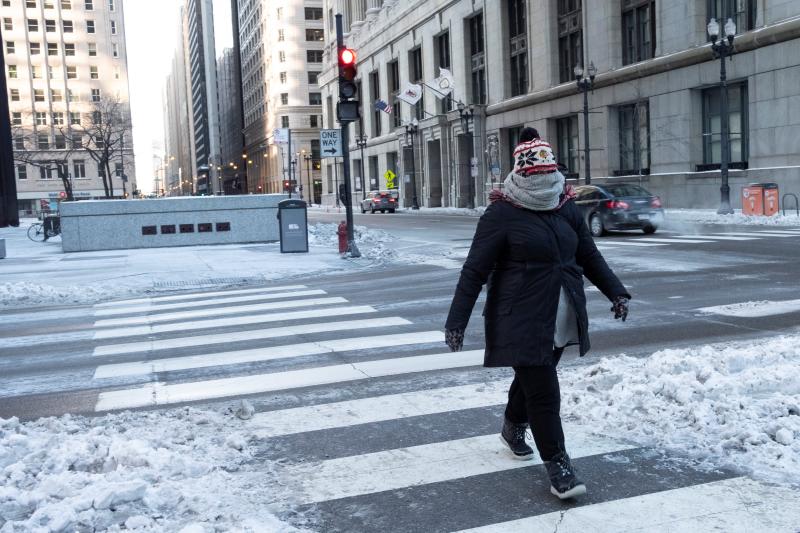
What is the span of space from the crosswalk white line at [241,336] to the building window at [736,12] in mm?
30683

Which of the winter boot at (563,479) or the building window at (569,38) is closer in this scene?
the winter boot at (563,479)

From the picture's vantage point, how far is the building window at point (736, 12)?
114 ft

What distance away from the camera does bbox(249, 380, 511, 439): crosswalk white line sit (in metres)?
5.86

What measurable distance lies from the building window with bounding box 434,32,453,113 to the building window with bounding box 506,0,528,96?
1029 cm

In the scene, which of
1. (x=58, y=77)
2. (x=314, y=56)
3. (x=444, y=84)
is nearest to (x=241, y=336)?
(x=444, y=84)

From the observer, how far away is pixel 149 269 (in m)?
18.2

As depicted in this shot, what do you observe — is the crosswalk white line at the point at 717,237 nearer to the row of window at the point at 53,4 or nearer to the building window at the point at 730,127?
the building window at the point at 730,127

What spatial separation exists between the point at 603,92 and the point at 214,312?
1428 inches

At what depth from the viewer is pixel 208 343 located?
9.30 meters

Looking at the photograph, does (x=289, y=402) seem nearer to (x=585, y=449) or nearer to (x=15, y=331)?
(x=585, y=449)

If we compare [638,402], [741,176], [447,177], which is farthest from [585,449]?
[447,177]

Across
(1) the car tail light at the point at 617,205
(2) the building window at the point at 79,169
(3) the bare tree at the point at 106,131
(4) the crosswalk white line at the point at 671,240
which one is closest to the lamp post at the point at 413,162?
(3) the bare tree at the point at 106,131

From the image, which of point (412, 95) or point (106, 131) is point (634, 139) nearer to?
point (412, 95)

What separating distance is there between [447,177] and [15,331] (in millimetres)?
54853
